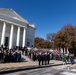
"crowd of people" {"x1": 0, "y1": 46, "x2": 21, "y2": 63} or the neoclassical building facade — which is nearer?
"crowd of people" {"x1": 0, "y1": 46, "x2": 21, "y2": 63}

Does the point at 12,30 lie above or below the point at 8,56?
above

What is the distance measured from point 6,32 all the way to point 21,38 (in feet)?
17.5

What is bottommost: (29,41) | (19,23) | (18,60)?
(18,60)

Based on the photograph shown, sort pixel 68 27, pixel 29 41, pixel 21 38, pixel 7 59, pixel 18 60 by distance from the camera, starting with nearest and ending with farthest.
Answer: pixel 7 59 < pixel 18 60 < pixel 21 38 < pixel 29 41 < pixel 68 27

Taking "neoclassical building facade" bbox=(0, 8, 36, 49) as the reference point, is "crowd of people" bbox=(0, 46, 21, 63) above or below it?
below

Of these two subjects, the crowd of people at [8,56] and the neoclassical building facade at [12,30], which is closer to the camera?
the crowd of people at [8,56]

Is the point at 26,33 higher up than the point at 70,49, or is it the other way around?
the point at 26,33

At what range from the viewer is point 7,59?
2377 cm

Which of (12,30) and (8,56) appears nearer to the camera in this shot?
(8,56)

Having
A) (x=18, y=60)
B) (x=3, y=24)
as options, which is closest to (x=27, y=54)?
(x=18, y=60)

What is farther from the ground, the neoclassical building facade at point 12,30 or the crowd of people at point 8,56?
the neoclassical building facade at point 12,30

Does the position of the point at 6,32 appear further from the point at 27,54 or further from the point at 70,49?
the point at 70,49

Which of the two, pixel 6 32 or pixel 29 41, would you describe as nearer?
pixel 6 32

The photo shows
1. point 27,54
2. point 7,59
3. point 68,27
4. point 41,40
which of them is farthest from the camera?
point 41,40
